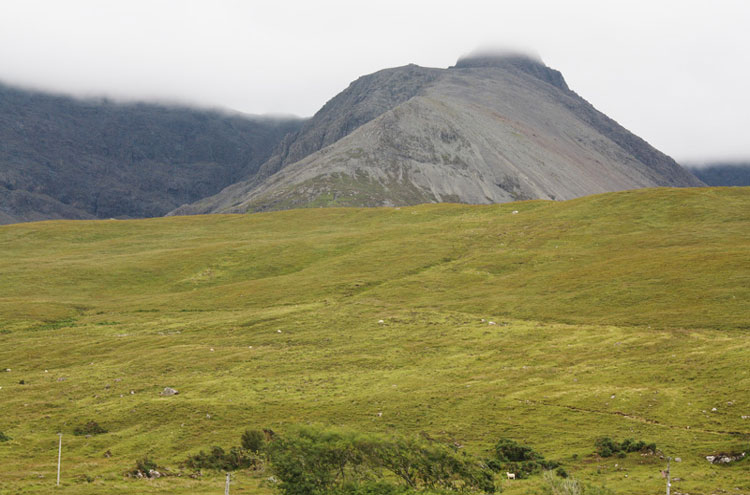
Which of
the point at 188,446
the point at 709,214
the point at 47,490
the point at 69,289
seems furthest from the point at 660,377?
the point at 69,289

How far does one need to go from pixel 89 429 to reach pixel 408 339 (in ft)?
108

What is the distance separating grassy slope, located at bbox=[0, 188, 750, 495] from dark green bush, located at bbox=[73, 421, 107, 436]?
3.51ft

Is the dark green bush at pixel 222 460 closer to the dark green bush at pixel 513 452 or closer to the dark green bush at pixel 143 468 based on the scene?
the dark green bush at pixel 143 468

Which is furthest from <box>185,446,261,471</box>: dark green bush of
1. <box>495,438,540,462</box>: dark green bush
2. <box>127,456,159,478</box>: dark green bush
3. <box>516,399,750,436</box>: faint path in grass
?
<box>516,399,750,436</box>: faint path in grass

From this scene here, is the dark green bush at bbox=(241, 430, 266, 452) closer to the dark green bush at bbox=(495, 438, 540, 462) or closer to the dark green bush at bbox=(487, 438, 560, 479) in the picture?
the dark green bush at bbox=(487, 438, 560, 479)

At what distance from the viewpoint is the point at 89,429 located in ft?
156

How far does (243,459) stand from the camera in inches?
1657

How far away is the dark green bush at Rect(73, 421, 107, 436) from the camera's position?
47312 millimetres

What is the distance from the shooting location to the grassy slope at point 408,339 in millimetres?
44250

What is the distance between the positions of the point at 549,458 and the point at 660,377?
15.6 meters

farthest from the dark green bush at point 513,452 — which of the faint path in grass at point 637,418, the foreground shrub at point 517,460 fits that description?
the faint path in grass at point 637,418

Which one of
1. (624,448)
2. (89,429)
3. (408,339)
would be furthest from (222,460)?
(408,339)

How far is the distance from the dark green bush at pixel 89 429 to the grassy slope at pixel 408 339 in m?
1.07

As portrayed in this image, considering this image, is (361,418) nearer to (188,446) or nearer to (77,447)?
(188,446)
